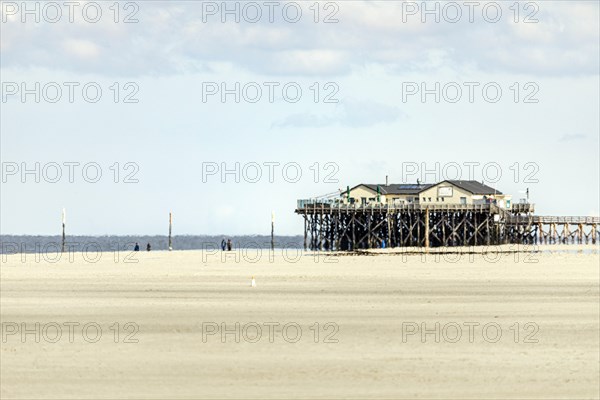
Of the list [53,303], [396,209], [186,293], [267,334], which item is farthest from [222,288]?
[396,209]

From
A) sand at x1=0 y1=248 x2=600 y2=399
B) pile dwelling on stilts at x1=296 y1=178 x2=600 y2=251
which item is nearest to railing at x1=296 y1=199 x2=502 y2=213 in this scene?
→ pile dwelling on stilts at x1=296 y1=178 x2=600 y2=251

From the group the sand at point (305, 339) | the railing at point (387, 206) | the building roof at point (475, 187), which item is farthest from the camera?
the building roof at point (475, 187)

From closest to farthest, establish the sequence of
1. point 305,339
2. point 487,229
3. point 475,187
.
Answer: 1. point 305,339
2. point 487,229
3. point 475,187

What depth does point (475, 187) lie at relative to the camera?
3979 inches

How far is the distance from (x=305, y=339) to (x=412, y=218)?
7123cm

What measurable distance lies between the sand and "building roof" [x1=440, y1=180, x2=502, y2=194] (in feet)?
192

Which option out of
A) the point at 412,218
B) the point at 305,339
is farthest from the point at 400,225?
the point at 305,339

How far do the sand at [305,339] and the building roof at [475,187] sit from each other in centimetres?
5850

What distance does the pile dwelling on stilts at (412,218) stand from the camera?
299 ft

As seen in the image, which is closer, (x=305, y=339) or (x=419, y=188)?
(x=305, y=339)

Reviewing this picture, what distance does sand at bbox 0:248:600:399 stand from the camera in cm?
1798

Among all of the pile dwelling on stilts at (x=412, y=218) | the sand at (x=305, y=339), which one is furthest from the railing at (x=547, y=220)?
the sand at (x=305, y=339)

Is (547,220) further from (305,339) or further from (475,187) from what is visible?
(305,339)

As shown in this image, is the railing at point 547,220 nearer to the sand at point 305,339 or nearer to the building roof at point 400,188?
the building roof at point 400,188
